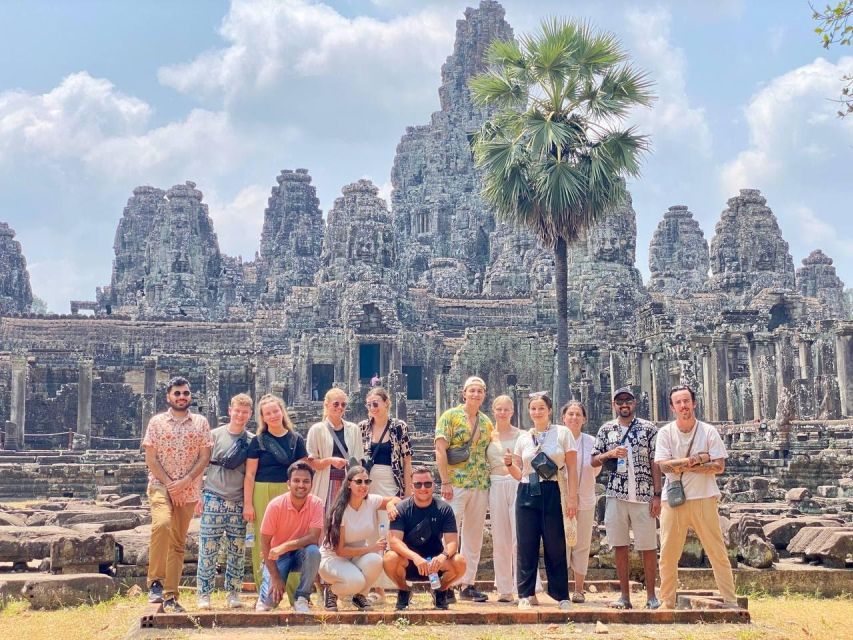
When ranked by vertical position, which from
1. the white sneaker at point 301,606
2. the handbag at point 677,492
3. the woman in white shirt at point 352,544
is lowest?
the white sneaker at point 301,606

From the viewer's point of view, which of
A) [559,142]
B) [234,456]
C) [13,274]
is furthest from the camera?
[13,274]

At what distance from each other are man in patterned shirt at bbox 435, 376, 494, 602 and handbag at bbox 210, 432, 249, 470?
62.4 inches

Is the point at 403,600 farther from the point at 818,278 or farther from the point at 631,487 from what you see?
the point at 818,278

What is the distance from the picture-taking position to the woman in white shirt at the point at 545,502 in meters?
9.30

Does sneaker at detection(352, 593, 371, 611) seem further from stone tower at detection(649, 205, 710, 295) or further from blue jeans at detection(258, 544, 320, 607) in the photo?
stone tower at detection(649, 205, 710, 295)

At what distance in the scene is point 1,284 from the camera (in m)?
72.3

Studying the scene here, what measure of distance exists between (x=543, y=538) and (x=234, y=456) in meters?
2.52

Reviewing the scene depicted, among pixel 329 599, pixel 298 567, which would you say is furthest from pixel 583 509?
pixel 298 567

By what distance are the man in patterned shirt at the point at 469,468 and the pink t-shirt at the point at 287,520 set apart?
1.39m

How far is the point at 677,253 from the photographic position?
76.6 meters

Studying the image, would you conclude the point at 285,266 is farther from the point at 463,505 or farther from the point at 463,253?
the point at 463,505

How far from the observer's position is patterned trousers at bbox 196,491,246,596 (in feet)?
30.8

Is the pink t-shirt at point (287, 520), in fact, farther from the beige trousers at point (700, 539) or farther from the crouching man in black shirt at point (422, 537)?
the beige trousers at point (700, 539)

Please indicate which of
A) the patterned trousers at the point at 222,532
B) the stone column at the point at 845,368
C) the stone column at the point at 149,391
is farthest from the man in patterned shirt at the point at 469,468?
the stone column at the point at 149,391
